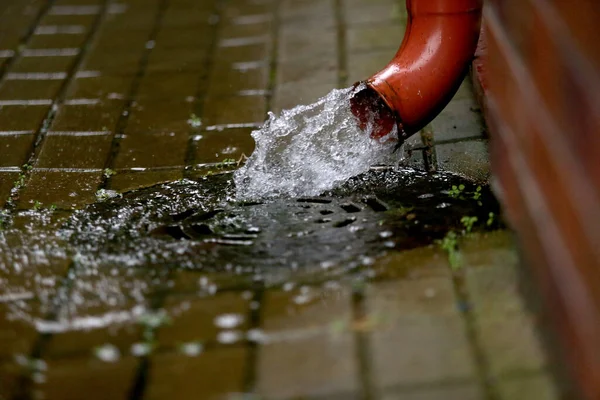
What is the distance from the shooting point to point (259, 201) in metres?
3.61

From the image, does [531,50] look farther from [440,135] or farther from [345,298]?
[440,135]

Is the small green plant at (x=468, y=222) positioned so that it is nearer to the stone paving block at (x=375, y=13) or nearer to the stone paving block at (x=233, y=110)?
the stone paving block at (x=233, y=110)

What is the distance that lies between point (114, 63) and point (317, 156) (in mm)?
1960

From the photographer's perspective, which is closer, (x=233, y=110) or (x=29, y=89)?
(x=233, y=110)

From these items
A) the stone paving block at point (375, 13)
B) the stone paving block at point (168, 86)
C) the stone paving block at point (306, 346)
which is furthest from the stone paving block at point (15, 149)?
the stone paving block at point (375, 13)

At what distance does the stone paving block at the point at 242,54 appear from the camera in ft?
16.7

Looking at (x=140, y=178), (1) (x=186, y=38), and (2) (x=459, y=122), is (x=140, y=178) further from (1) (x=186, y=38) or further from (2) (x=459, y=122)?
(1) (x=186, y=38)

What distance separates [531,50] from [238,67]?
2.70m

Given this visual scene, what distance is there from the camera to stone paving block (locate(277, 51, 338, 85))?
4.74 meters

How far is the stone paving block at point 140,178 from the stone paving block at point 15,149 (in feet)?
1.97

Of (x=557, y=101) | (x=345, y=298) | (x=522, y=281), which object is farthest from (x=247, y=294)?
(x=557, y=101)

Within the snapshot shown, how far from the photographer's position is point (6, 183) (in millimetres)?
3965

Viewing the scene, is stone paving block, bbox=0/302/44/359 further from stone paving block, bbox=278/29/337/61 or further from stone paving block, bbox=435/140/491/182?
stone paving block, bbox=278/29/337/61

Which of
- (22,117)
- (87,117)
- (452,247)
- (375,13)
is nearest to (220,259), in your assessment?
(452,247)
